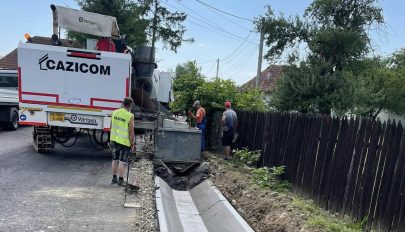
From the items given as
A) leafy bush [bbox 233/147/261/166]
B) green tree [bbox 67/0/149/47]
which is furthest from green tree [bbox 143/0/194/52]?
leafy bush [bbox 233/147/261/166]

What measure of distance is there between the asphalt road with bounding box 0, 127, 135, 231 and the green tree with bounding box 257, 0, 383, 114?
600 inches

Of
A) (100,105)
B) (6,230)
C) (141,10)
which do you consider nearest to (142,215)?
(6,230)

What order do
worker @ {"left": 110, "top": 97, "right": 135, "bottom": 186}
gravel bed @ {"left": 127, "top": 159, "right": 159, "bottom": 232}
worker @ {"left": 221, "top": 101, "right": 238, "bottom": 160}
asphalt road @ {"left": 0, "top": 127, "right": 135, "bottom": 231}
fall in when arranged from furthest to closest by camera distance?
worker @ {"left": 221, "top": 101, "right": 238, "bottom": 160}
worker @ {"left": 110, "top": 97, "right": 135, "bottom": 186}
gravel bed @ {"left": 127, "top": 159, "right": 159, "bottom": 232}
asphalt road @ {"left": 0, "top": 127, "right": 135, "bottom": 231}

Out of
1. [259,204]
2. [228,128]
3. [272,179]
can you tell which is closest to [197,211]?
[259,204]

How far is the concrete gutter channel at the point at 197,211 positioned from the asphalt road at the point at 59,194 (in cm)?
80

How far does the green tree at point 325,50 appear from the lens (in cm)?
2223

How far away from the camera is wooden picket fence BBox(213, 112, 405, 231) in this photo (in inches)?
219

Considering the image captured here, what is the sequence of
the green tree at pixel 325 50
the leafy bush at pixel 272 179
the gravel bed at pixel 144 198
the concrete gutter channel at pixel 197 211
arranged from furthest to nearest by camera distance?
1. the green tree at pixel 325 50
2. the leafy bush at pixel 272 179
3. the concrete gutter channel at pixel 197 211
4. the gravel bed at pixel 144 198

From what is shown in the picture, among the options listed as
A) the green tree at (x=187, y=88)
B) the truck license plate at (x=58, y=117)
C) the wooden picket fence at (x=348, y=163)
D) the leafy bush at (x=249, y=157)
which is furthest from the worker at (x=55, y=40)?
the wooden picket fence at (x=348, y=163)

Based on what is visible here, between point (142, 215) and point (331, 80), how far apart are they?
18690 mm

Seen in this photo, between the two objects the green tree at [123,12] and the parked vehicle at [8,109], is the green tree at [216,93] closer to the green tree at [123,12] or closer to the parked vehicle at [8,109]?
the parked vehicle at [8,109]

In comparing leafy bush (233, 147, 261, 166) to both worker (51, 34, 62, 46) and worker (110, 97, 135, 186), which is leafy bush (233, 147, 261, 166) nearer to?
worker (110, 97, 135, 186)

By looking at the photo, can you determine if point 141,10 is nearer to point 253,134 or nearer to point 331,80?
point 331,80

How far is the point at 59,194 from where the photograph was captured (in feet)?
21.3
